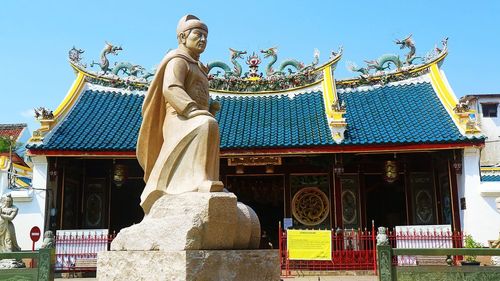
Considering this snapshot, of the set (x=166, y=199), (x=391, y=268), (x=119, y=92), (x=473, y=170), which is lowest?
(x=391, y=268)

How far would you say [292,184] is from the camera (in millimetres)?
15289

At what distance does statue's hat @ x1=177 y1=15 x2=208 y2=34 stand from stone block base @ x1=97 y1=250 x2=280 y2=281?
2.08 metres

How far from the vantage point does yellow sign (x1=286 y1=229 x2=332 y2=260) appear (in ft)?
37.8

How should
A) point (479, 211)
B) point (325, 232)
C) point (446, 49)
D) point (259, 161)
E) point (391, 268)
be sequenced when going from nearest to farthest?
point (391, 268) < point (325, 232) < point (479, 211) < point (259, 161) < point (446, 49)

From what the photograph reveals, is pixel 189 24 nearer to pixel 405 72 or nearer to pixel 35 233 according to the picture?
pixel 35 233

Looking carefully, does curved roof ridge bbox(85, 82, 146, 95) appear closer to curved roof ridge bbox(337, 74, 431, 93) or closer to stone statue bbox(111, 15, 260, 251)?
curved roof ridge bbox(337, 74, 431, 93)

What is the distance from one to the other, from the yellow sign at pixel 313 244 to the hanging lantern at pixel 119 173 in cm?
572

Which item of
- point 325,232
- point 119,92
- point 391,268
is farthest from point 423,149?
point 119,92

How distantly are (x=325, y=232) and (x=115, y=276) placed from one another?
8286mm

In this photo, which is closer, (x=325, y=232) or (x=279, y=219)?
(x=325, y=232)

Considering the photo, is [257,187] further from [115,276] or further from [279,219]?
[115,276]

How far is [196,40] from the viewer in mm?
4566

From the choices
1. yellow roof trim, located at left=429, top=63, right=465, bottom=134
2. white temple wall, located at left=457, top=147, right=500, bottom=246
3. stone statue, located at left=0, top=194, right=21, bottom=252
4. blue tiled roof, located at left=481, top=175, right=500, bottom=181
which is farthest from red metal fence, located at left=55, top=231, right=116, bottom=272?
blue tiled roof, located at left=481, top=175, right=500, bottom=181

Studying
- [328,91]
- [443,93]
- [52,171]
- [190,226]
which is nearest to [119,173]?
[52,171]
